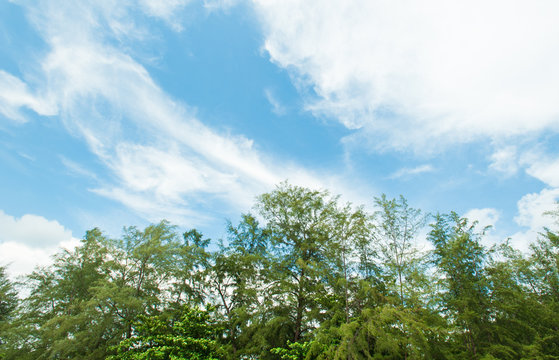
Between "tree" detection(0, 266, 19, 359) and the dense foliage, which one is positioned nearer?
the dense foliage

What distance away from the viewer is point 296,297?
671 inches

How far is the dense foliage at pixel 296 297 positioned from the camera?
1070 cm

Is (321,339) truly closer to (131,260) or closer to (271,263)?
(271,263)

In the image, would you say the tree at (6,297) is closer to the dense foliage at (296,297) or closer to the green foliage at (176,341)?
the dense foliage at (296,297)

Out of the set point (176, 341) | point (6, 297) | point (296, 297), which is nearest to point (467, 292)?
point (296, 297)

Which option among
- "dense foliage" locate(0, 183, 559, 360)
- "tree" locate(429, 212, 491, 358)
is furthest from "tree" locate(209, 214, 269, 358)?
"tree" locate(429, 212, 491, 358)

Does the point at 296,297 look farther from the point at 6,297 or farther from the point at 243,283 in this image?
the point at 6,297

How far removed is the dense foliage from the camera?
10.7 metres

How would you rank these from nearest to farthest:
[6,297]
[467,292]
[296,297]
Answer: [467,292] < [296,297] < [6,297]

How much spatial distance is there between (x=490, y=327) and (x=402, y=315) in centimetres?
741

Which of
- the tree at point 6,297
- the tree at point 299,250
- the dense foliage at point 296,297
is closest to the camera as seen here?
the dense foliage at point 296,297

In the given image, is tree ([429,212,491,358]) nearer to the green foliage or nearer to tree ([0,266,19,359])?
the green foliage

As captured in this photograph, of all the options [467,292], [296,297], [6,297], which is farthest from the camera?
[6,297]

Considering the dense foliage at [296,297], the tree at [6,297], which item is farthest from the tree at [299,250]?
the tree at [6,297]
